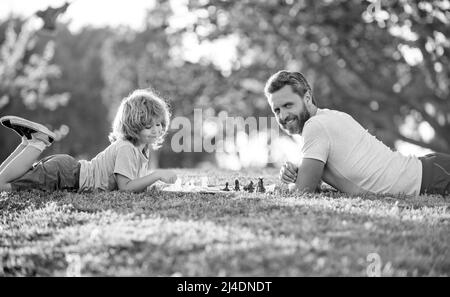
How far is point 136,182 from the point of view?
6648 millimetres

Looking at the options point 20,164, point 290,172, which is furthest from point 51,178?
point 290,172

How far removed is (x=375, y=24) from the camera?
16.8 metres

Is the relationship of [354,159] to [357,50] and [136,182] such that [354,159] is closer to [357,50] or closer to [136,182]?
[136,182]

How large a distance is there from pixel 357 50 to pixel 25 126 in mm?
13237

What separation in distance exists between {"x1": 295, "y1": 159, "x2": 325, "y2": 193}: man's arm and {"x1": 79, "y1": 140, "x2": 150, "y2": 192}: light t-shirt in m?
1.91

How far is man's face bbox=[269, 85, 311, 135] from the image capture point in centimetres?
684

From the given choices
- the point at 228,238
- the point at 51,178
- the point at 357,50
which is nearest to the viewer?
the point at 228,238

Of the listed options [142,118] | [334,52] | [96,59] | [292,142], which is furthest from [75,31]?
[142,118]

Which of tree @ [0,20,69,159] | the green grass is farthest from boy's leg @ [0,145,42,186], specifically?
tree @ [0,20,69,159]

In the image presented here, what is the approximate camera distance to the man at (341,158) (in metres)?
6.34

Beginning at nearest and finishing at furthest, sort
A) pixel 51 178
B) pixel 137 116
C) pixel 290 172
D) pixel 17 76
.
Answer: pixel 290 172
pixel 137 116
pixel 51 178
pixel 17 76

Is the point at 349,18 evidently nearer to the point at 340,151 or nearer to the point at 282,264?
the point at 340,151

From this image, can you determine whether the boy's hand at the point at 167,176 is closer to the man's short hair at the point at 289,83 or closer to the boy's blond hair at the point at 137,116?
the boy's blond hair at the point at 137,116

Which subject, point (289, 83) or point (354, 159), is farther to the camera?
point (289, 83)
